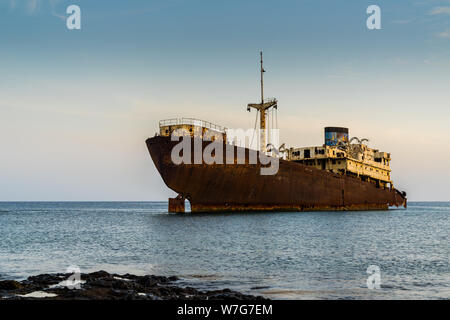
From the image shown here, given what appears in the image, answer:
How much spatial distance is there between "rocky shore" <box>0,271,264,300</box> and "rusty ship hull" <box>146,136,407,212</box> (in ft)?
82.6

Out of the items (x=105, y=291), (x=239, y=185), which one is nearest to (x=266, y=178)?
(x=239, y=185)

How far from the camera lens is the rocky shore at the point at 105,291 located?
9625 mm

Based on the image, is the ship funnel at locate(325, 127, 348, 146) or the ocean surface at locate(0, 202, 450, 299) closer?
the ocean surface at locate(0, 202, 450, 299)

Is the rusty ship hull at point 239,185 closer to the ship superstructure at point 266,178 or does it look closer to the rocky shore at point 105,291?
the ship superstructure at point 266,178

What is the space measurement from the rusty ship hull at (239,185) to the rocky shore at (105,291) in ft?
82.6

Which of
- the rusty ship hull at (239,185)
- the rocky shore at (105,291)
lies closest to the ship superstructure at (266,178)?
the rusty ship hull at (239,185)

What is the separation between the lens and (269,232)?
26828mm

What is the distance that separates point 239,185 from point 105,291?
28.8 meters

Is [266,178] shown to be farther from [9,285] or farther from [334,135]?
[9,285]

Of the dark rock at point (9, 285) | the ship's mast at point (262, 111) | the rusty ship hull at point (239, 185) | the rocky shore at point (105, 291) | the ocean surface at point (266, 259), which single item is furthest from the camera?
the ship's mast at point (262, 111)

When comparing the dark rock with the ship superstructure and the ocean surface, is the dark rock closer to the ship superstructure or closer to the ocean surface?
the ocean surface

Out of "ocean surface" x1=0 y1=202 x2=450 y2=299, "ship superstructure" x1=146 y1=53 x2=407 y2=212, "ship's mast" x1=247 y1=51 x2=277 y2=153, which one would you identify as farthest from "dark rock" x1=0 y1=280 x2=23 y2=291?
"ship's mast" x1=247 y1=51 x2=277 y2=153

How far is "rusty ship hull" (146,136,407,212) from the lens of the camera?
122 ft
